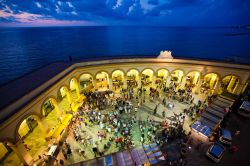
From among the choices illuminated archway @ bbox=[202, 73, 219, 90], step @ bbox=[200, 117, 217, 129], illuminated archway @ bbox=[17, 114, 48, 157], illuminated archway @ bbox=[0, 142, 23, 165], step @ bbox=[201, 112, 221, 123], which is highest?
illuminated archway @ bbox=[202, 73, 219, 90]

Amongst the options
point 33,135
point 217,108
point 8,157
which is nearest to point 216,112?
point 217,108

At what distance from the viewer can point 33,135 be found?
1582 cm

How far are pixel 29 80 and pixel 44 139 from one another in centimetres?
729

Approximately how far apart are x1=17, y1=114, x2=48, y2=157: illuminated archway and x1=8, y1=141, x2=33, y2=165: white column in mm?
938

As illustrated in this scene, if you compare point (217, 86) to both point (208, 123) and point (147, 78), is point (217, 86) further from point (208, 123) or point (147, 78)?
point (147, 78)

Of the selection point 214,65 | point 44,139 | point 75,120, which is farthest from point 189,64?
point 44,139

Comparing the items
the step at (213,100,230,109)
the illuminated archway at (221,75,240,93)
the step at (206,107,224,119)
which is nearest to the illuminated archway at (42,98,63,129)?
the step at (206,107,224,119)

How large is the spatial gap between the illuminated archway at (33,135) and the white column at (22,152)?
0.94m

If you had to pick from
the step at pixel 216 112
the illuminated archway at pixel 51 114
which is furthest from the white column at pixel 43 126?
the step at pixel 216 112

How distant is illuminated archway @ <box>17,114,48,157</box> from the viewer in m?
13.9

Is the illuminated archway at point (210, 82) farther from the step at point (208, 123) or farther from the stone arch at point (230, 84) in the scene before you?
the step at point (208, 123)

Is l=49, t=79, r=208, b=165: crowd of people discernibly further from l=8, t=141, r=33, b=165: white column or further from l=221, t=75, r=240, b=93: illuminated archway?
l=221, t=75, r=240, b=93: illuminated archway

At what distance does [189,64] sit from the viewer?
22.2 meters

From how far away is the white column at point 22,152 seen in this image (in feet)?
38.2
